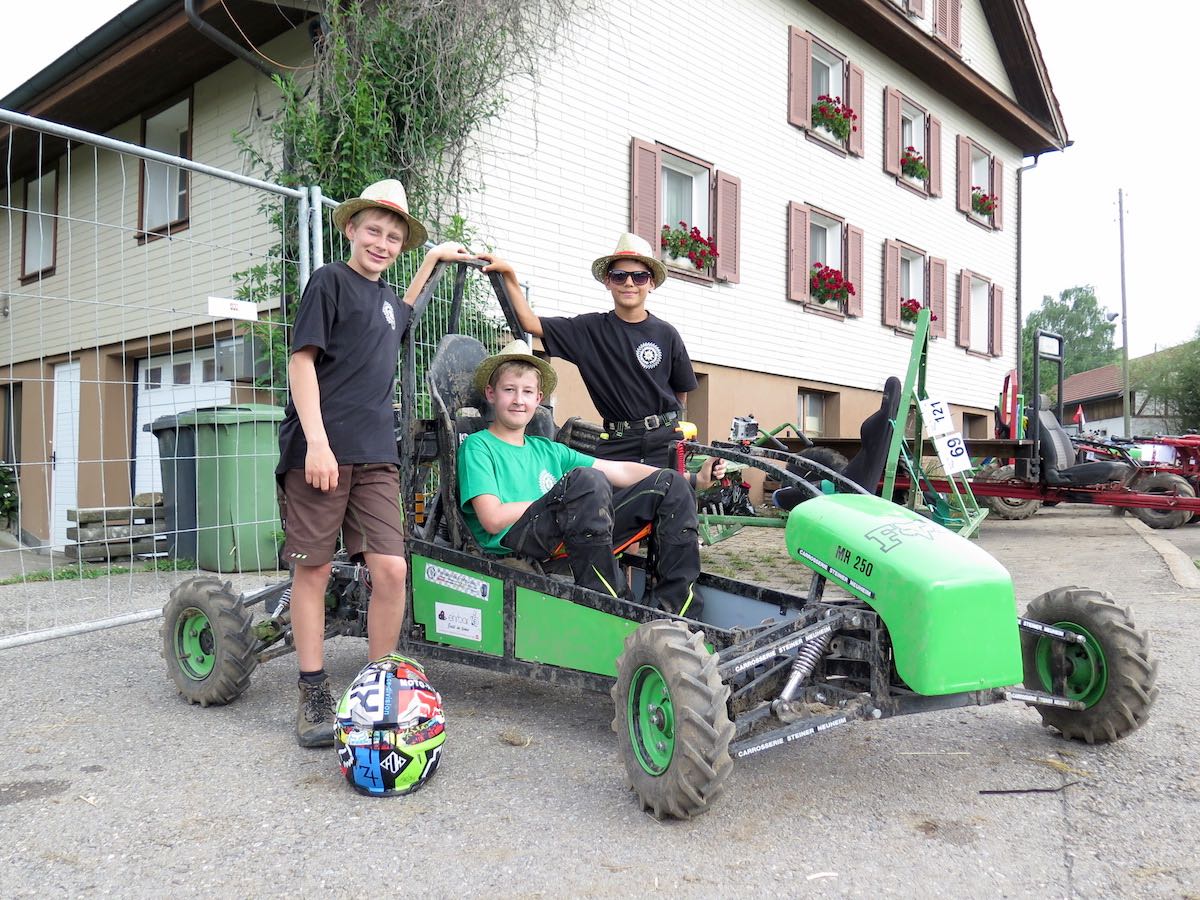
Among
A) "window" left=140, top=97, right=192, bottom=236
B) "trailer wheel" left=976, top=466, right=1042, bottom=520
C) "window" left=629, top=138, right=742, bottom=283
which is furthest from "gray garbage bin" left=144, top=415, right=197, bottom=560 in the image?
"trailer wheel" left=976, top=466, right=1042, bottom=520

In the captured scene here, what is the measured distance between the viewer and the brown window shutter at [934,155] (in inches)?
660

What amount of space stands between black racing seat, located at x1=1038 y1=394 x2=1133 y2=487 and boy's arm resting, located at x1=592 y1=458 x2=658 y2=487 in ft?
24.2

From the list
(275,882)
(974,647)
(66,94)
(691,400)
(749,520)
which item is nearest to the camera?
(275,882)

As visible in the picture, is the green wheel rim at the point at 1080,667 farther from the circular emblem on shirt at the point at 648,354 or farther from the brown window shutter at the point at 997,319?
the brown window shutter at the point at 997,319

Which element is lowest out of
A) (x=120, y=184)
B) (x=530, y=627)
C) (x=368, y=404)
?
(x=530, y=627)

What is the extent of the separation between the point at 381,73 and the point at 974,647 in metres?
7.14

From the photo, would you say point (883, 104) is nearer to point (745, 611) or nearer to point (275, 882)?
point (745, 611)

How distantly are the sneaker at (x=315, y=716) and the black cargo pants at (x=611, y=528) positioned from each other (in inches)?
31.6

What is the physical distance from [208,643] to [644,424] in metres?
1.98

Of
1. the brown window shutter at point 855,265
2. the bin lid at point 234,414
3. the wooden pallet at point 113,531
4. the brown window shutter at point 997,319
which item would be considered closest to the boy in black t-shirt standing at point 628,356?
the bin lid at point 234,414

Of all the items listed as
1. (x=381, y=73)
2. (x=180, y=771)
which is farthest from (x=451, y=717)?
(x=381, y=73)

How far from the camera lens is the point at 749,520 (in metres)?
7.27

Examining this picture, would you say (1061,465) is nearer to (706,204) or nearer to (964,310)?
(706,204)

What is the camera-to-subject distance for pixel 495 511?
11.2ft
